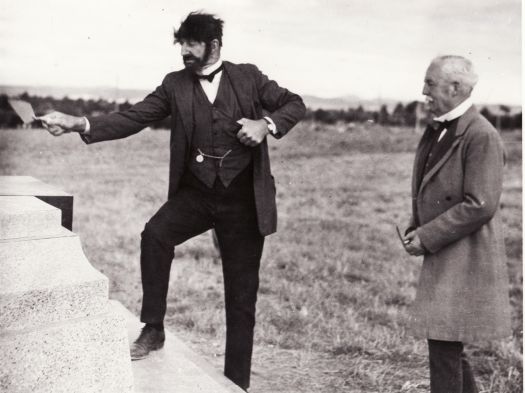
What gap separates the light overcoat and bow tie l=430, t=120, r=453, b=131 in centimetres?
7

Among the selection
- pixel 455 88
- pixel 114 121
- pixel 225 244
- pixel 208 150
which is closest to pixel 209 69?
pixel 208 150

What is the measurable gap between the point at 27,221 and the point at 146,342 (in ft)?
2.93

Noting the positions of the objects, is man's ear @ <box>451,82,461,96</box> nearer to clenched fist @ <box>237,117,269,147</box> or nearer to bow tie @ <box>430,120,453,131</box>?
bow tie @ <box>430,120,453,131</box>

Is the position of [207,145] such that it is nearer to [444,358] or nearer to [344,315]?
[444,358]

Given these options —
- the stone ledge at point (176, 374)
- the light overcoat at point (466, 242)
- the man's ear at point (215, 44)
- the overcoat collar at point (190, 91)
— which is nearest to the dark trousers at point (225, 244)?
the stone ledge at point (176, 374)

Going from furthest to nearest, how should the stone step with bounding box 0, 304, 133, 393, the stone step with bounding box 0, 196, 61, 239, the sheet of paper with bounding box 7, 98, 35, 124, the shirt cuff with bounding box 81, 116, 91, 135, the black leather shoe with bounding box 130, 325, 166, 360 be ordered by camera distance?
the black leather shoe with bounding box 130, 325, 166, 360, the shirt cuff with bounding box 81, 116, 91, 135, the sheet of paper with bounding box 7, 98, 35, 124, the stone step with bounding box 0, 196, 61, 239, the stone step with bounding box 0, 304, 133, 393

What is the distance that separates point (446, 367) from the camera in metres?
2.90

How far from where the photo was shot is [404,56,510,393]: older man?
2783mm

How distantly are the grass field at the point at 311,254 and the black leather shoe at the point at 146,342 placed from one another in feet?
3.20

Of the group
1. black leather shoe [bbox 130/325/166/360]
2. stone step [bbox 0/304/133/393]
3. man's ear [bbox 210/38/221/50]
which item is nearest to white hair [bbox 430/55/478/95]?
man's ear [bbox 210/38/221/50]

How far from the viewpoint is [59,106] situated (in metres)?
4.88

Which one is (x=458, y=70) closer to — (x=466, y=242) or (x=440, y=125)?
(x=440, y=125)

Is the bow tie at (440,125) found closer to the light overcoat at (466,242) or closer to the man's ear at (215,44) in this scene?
the light overcoat at (466,242)

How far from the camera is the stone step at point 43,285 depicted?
2.49 metres
